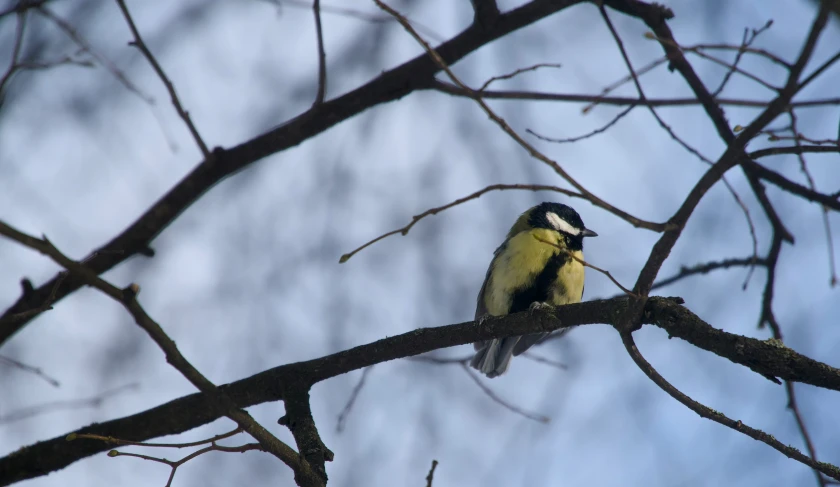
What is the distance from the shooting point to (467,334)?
2811mm

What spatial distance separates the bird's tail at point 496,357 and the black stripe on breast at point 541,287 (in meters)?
0.55

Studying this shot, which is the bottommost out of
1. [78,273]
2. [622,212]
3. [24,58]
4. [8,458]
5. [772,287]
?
[78,273]

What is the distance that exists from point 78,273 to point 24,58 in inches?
104

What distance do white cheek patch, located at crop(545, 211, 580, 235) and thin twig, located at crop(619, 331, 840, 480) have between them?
230 centimetres

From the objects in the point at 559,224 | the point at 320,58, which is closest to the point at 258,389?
the point at 320,58

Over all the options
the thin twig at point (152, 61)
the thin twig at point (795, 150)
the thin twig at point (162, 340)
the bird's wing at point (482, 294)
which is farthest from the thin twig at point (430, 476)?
the bird's wing at point (482, 294)

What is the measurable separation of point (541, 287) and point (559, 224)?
2.34 feet

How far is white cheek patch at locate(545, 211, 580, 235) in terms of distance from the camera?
179 inches

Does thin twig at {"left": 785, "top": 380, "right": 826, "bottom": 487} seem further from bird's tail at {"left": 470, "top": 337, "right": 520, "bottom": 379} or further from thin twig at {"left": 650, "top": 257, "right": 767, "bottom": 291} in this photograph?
bird's tail at {"left": 470, "top": 337, "right": 520, "bottom": 379}

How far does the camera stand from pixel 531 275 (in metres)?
4.02

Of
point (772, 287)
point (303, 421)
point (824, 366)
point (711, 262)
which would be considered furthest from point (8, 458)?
point (772, 287)

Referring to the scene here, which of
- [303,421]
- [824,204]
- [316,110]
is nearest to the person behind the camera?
[303,421]

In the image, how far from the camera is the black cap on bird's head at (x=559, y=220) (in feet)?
14.9

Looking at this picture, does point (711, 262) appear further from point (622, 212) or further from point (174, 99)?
point (174, 99)
